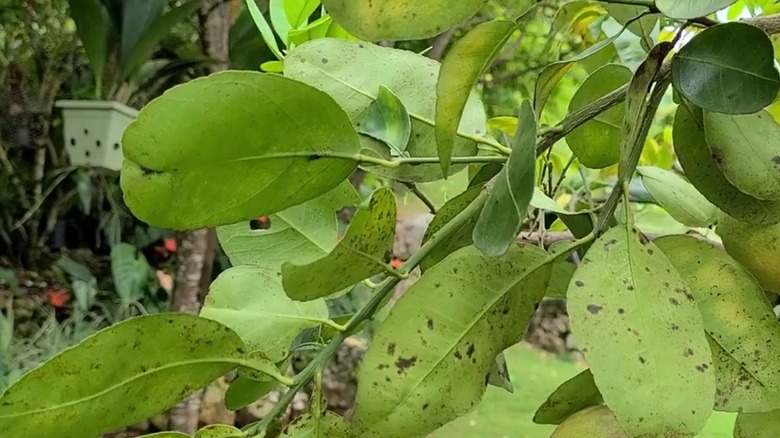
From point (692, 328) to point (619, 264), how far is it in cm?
2

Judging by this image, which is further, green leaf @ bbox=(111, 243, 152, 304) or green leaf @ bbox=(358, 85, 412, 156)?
green leaf @ bbox=(111, 243, 152, 304)

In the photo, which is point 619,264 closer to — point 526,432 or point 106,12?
point 526,432

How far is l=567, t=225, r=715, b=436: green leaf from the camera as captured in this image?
0.56 feet

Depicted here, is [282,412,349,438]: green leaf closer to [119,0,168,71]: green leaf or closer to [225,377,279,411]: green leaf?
[225,377,279,411]: green leaf

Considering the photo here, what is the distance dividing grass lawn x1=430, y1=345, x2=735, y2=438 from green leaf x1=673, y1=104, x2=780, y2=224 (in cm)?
135

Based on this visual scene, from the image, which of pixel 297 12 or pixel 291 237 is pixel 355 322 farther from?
pixel 297 12

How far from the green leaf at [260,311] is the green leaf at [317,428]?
0.14 ft

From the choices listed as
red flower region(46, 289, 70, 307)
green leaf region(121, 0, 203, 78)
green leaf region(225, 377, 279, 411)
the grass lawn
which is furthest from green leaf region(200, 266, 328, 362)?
red flower region(46, 289, 70, 307)

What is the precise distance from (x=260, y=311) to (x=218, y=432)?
0.06 m

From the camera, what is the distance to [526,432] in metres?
1.78

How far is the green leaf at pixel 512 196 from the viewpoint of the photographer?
0.17 meters

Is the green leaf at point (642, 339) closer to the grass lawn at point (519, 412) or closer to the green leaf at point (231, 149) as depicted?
the green leaf at point (231, 149)

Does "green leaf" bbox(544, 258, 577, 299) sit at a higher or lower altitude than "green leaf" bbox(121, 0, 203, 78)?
higher

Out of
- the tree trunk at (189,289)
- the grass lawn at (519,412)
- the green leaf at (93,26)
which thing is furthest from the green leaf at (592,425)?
the green leaf at (93,26)
